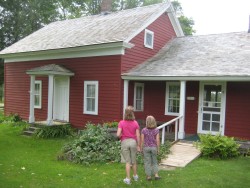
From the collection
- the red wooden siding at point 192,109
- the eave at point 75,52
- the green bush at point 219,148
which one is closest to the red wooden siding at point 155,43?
the eave at point 75,52

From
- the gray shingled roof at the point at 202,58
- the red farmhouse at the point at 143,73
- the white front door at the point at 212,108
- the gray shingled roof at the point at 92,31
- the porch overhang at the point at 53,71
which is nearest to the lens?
the gray shingled roof at the point at 202,58

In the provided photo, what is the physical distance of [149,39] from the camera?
14.9m

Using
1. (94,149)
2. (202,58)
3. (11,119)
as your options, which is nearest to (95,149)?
(94,149)

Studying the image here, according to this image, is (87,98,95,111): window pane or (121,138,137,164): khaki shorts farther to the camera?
(87,98,95,111): window pane

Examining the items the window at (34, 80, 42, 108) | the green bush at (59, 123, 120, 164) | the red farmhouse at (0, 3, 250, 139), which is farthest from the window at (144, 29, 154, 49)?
the window at (34, 80, 42, 108)

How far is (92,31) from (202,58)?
5677 millimetres

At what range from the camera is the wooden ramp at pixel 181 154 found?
878 centimetres

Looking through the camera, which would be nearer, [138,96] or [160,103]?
[160,103]

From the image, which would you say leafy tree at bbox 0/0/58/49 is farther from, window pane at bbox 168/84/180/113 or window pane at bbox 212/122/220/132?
window pane at bbox 212/122/220/132

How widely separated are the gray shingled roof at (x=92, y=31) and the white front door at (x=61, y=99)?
176 centimetres

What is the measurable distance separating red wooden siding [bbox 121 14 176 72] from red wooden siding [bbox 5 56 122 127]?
26.1 inches

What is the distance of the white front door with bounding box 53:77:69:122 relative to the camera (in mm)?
15152

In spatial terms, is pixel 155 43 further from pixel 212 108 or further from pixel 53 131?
pixel 53 131

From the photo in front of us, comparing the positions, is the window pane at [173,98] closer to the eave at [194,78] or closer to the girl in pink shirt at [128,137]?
the eave at [194,78]
